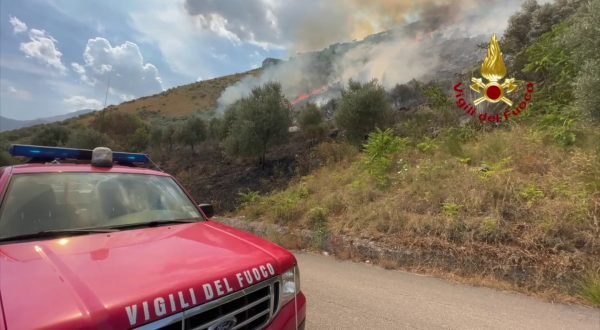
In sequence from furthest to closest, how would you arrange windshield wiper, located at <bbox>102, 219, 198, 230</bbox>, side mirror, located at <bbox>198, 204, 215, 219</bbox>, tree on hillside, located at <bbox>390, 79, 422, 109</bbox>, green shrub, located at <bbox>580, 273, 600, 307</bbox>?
tree on hillside, located at <bbox>390, 79, 422, 109</bbox> < green shrub, located at <bbox>580, 273, 600, 307</bbox> < side mirror, located at <bbox>198, 204, 215, 219</bbox> < windshield wiper, located at <bbox>102, 219, 198, 230</bbox>

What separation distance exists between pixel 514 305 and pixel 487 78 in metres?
8.77

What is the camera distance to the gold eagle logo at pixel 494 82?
34.6ft

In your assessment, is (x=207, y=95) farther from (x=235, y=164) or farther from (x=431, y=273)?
(x=431, y=273)

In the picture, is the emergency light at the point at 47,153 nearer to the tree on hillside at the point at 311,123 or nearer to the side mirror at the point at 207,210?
the side mirror at the point at 207,210

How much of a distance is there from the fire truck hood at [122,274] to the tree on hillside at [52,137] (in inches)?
1284

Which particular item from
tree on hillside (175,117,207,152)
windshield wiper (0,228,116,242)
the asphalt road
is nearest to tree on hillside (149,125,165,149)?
tree on hillside (175,117,207,152)

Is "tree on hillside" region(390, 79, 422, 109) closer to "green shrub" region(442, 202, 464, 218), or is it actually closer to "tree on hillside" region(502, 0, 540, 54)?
"tree on hillside" region(502, 0, 540, 54)

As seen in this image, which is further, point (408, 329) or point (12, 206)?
point (408, 329)

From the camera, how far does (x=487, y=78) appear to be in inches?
438

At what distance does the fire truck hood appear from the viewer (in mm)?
1444

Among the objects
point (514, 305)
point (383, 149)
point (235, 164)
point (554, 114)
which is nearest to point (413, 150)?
point (383, 149)

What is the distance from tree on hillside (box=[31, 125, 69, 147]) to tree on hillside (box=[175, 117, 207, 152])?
39.1 ft

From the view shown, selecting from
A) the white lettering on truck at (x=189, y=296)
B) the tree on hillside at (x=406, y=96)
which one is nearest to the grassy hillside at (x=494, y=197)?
the white lettering on truck at (x=189, y=296)

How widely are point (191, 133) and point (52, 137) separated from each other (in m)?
15.1
